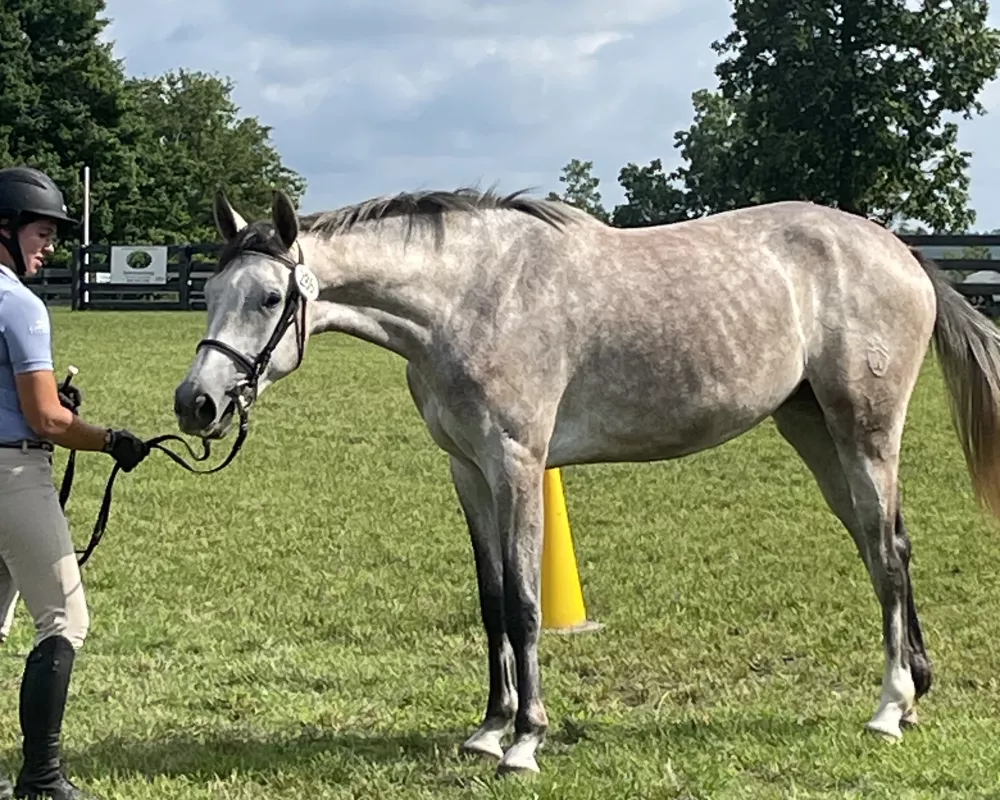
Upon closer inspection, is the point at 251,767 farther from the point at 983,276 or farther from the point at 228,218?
the point at 983,276

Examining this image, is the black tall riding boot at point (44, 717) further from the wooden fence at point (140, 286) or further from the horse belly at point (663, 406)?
the wooden fence at point (140, 286)

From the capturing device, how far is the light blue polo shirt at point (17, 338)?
3.84 meters

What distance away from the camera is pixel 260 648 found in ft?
20.4

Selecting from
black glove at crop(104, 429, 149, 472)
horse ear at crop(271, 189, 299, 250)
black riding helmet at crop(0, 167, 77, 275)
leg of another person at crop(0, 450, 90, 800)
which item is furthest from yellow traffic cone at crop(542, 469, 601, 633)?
black riding helmet at crop(0, 167, 77, 275)

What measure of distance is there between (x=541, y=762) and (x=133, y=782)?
1.38 meters

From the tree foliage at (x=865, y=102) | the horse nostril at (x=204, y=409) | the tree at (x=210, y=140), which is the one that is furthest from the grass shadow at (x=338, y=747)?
the tree at (x=210, y=140)

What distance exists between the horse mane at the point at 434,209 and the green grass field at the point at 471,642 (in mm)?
1876

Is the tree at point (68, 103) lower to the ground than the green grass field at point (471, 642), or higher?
higher

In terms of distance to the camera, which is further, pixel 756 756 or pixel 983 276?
pixel 983 276

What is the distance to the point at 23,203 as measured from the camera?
396 cm

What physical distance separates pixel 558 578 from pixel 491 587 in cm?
162

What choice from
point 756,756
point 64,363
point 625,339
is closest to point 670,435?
point 625,339

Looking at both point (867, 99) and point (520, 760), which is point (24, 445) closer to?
point (520, 760)

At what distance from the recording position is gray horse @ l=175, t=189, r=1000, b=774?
14.6ft
